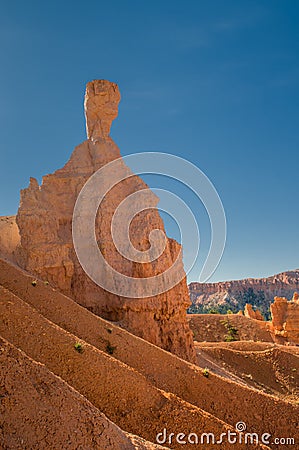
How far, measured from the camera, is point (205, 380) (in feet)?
51.7

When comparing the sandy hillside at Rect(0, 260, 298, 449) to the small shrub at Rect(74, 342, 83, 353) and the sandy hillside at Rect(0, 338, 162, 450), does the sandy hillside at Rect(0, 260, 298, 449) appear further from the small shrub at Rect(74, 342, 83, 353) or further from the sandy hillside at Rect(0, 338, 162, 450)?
the sandy hillside at Rect(0, 338, 162, 450)

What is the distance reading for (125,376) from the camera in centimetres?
1246

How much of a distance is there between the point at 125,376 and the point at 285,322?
4826cm

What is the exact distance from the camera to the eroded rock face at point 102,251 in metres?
21.9

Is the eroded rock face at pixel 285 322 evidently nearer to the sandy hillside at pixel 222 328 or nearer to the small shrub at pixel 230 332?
the sandy hillside at pixel 222 328

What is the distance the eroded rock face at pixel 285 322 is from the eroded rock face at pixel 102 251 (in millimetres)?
36179

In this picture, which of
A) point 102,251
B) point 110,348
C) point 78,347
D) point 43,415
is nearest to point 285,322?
point 102,251

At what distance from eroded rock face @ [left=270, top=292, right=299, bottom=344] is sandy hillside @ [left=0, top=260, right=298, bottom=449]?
41284 millimetres

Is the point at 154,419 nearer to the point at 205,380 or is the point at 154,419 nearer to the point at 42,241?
the point at 205,380

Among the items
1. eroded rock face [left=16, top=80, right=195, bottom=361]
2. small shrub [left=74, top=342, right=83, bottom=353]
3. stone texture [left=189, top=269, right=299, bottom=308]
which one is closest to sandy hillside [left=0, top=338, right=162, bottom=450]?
small shrub [left=74, top=342, right=83, bottom=353]

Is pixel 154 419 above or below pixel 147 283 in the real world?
below

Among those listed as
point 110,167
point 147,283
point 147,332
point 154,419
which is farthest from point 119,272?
point 154,419

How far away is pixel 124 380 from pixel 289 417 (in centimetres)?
816

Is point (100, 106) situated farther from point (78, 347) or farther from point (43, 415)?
point (43, 415)
